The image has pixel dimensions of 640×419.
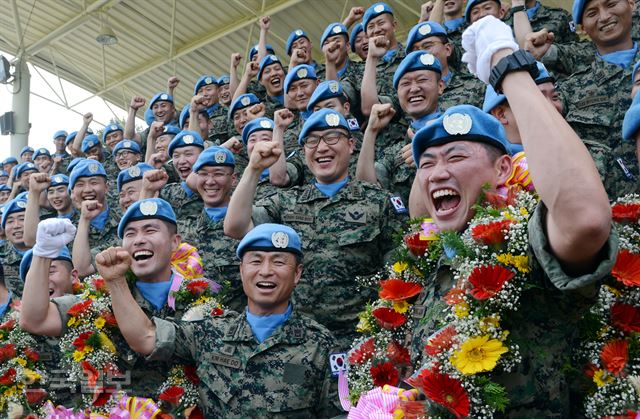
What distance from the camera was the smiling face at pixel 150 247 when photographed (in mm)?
3740

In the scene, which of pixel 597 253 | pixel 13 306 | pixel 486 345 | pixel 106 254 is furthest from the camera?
pixel 13 306

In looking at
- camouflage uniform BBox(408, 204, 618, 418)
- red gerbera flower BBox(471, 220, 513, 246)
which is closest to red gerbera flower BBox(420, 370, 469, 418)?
camouflage uniform BBox(408, 204, 618, 418)

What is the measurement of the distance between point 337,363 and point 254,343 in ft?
1.47

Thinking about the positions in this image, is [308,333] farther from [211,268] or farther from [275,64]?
[275,64]

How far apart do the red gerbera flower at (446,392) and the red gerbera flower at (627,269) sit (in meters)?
0.68

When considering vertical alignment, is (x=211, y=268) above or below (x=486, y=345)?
above

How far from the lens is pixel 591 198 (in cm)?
142

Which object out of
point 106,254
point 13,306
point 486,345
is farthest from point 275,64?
point 486,345

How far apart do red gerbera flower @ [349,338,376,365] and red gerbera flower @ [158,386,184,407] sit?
40.4 inches

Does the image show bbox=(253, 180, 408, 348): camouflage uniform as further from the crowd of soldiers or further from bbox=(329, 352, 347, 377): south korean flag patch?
bbox=(329, 352, 347, 377): south korean flag patch

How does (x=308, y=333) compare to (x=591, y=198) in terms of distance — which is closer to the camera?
(x=591, y=198)

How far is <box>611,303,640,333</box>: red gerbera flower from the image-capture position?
2137mm

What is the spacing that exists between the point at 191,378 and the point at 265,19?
600 cm

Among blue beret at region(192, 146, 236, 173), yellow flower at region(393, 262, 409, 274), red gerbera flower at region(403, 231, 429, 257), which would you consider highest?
blue beret at region(192, 146, 236, 173)
